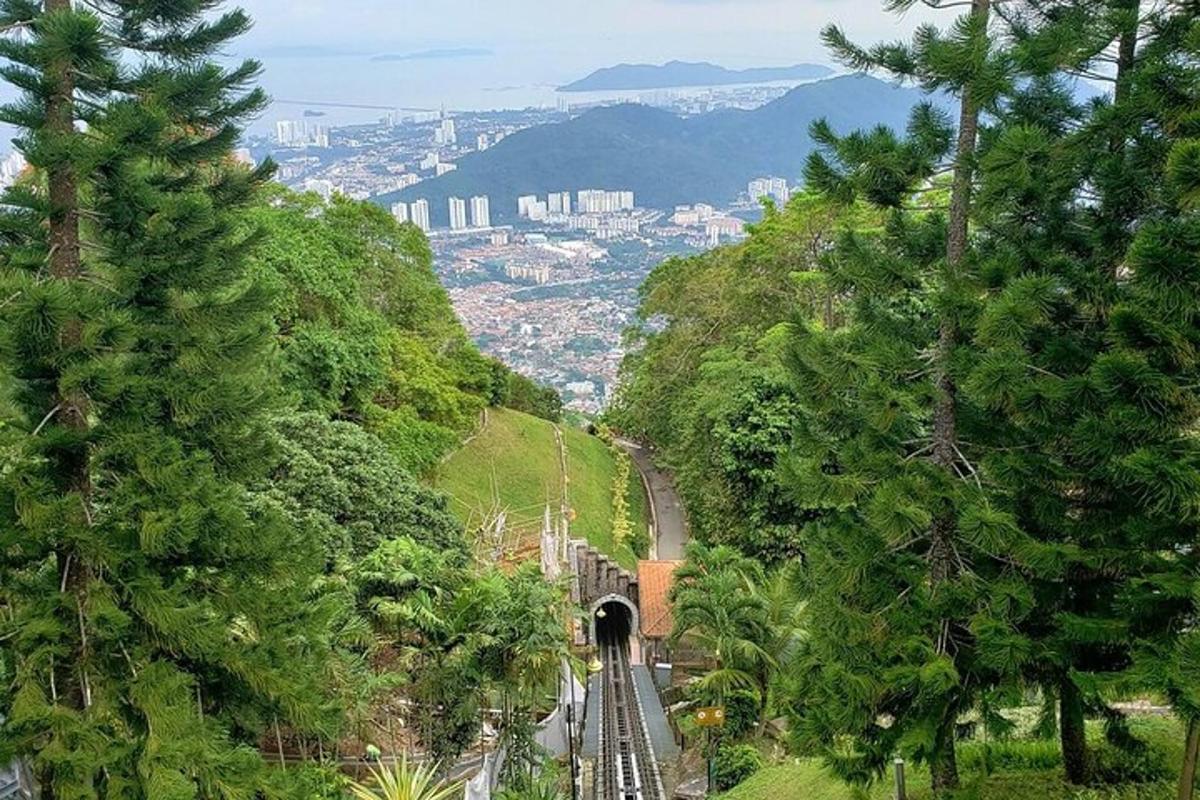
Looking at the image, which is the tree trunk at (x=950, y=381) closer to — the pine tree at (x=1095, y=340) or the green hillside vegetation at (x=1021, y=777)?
the pine tree at (x=1095, y=340)

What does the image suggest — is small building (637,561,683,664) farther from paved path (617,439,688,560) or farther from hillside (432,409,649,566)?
paved path (617,439,688,560)

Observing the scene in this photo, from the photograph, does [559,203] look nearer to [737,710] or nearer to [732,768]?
[737,710]

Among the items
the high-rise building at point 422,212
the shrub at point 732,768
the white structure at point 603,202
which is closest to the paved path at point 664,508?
the shrub at point 732,768

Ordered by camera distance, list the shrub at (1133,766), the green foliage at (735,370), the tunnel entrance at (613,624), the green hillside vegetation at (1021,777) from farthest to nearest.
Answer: the tunnel entrance at (613,624)
the green foliage at (735,370)
the shrub at (1133,766)
the green hillside vegetation at (1021,777)

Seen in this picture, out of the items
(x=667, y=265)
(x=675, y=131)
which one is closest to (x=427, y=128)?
(x=675, y=131)

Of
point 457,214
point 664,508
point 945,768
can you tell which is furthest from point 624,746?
point 457,214

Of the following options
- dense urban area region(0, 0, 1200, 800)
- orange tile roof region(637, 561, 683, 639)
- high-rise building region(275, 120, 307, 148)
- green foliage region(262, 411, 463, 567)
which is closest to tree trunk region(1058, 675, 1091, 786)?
dense urban area region(0, 0, 1200, 800)
